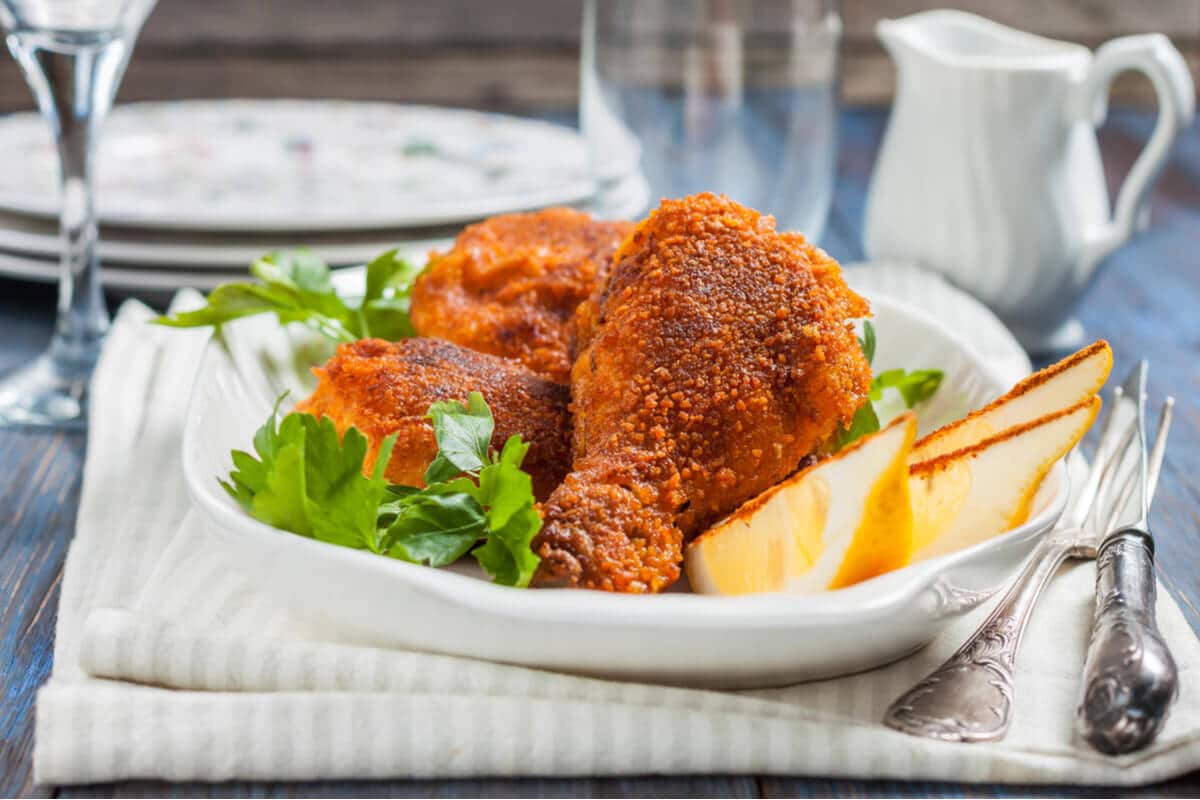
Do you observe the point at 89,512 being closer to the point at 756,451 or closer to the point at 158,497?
the point at 158,497

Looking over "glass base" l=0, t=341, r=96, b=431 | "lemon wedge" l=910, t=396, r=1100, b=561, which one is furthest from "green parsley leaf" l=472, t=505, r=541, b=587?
"glass base" l=0, t=341, r=96, b=431

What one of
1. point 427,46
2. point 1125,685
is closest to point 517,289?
point 1125,685

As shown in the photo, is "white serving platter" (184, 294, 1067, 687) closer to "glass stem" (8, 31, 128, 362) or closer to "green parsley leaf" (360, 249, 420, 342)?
"green parsley leaf" (360, 249, 420, 342)

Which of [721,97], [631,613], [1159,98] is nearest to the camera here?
[631,613]

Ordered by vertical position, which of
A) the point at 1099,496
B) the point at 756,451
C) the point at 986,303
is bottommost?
the point at 986,303

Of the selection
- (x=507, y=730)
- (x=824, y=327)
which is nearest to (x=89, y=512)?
(x=507, y=730)

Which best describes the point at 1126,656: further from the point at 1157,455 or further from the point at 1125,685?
the point at 1157,455

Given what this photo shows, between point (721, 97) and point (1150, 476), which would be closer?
point (1150, 476)

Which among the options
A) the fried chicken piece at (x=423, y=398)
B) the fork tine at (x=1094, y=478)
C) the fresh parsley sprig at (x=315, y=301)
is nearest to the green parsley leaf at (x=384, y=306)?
the fresh parsley sprig at (x=315, y=301)
